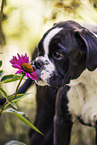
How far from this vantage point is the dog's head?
25.5 inches

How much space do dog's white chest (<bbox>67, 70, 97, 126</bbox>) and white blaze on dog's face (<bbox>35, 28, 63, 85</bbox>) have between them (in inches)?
4.6

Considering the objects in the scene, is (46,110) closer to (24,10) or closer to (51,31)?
(51,31)

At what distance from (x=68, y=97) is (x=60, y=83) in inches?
5.1

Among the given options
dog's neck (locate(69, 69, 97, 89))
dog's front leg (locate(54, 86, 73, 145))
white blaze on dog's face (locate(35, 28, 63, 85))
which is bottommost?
dog's front leg (locate(54, 86, 73, 145))

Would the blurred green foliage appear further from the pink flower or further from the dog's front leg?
the pink flower

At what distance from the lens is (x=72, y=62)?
66 cm

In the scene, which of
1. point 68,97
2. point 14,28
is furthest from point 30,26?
point 68,97

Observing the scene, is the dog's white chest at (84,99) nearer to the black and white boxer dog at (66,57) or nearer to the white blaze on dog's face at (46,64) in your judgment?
the black and white boxer dog at (66,57)

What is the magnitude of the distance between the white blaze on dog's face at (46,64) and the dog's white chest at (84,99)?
12cm

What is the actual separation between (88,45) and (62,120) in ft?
0.95

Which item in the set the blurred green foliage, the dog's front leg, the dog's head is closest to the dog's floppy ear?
the dog's head

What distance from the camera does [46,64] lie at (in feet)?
2.15

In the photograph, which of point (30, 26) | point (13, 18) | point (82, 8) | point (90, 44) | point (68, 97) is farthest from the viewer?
point (30, 26)

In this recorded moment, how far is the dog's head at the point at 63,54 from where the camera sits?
65 cm
